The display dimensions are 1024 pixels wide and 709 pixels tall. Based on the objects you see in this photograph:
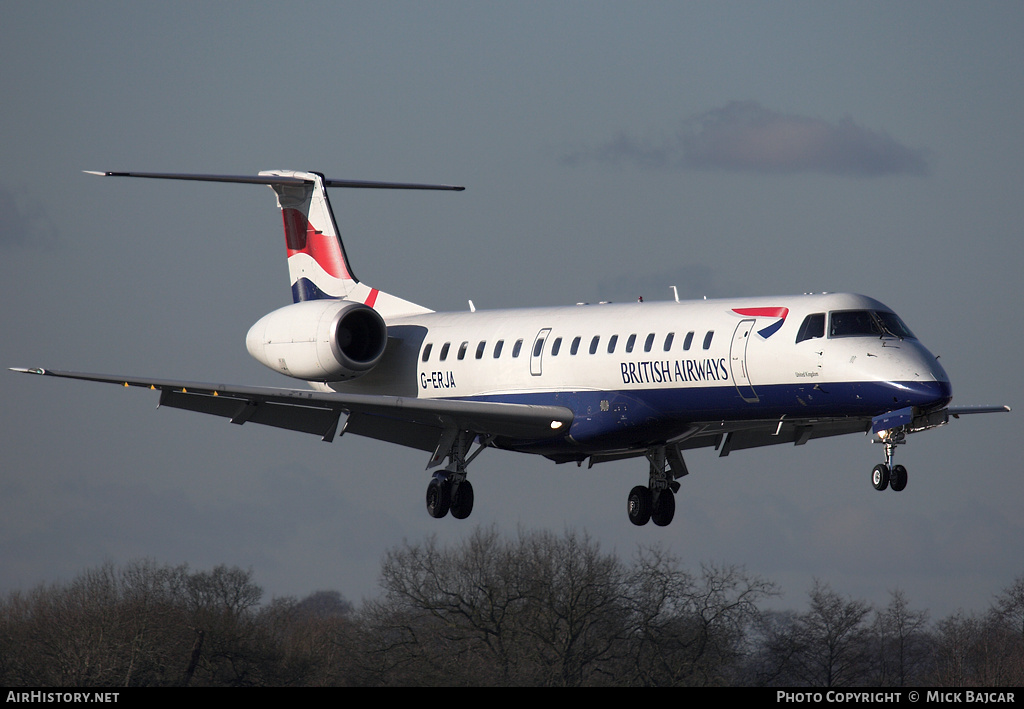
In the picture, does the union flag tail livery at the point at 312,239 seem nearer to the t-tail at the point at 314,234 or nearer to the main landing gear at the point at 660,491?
the t-tail at the point at 314,234

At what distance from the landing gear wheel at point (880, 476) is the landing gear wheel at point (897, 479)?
8 cm

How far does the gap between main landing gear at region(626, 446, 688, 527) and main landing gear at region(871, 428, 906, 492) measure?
24.2 feet

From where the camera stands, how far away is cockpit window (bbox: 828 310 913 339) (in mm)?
27500

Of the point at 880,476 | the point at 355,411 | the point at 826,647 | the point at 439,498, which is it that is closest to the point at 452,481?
the point at 439,498

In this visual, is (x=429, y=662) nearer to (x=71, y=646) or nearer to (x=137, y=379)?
(x=71, y=646)

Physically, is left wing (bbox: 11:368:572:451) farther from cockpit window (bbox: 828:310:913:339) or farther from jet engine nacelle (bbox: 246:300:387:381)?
cockpit window (bbox: 828:310:913:339)

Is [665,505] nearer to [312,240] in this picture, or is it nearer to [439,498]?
[439,498]

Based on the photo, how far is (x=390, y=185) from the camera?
37781mm

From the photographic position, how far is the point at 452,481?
32562 mm

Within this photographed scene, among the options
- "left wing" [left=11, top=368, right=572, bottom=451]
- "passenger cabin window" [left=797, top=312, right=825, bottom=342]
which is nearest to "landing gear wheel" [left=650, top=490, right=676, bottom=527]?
"left wing" [left=11, top=368, right=572, bottom=451]

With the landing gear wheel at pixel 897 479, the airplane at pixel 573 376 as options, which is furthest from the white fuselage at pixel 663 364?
the landing gear wheel at pixel 897 479

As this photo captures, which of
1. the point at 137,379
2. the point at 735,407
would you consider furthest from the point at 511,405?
the point at 137,379

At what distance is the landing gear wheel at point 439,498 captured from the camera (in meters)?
32.4

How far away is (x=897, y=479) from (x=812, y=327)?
117 inches
